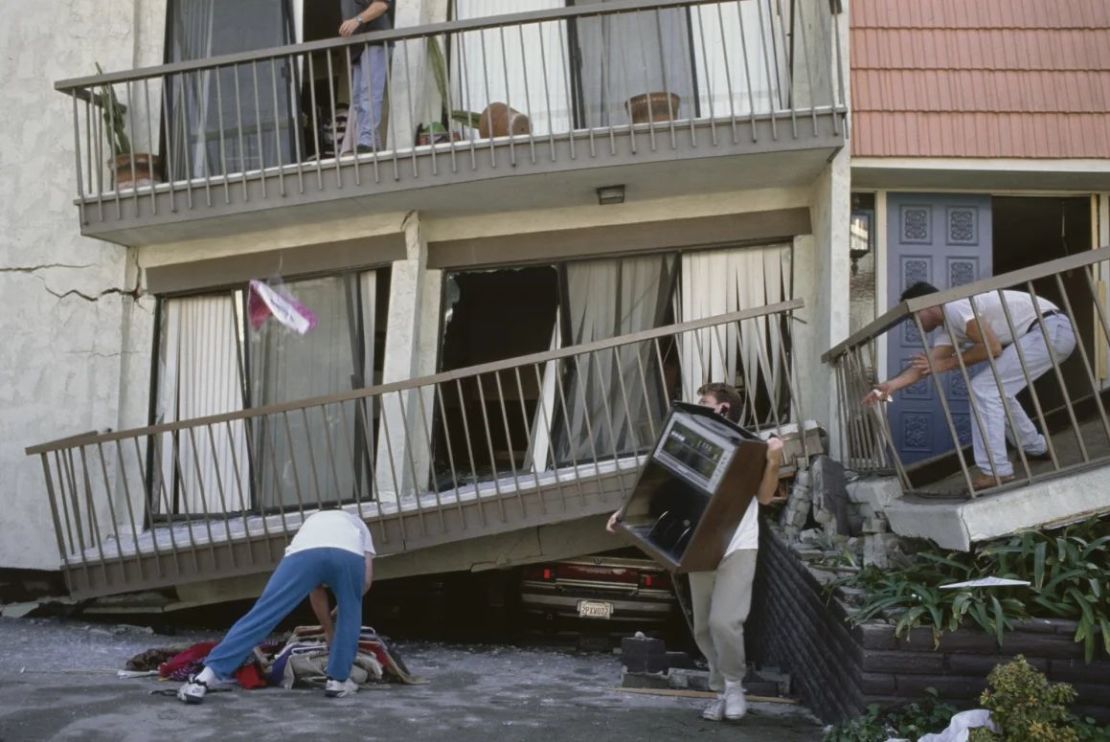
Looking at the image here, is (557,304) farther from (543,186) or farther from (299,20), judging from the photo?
(299,20)

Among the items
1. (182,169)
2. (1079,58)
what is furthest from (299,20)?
(1079,58)

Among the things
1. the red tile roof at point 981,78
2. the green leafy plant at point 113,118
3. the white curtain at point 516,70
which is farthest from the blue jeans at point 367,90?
the red tile roof at point 981,78

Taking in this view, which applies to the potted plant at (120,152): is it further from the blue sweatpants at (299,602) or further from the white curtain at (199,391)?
Result: the blue sweatpants at (299,602)

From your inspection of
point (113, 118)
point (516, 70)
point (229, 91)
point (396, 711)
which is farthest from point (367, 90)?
point (396, 711)

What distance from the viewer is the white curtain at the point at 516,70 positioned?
33.1 ft

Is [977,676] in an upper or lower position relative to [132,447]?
lower

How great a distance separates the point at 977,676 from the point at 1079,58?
6012 mm

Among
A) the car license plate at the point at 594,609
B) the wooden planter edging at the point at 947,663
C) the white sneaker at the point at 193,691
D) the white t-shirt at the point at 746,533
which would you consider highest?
the white t-shirt at the point at 746,533

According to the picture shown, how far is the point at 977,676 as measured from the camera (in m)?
5.03

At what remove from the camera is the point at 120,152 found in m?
10.3

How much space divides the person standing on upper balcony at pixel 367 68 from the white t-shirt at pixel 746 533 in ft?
16.3

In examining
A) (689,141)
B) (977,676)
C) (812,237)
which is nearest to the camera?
(977,676)

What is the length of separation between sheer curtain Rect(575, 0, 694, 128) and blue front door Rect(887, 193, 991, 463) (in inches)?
83.8

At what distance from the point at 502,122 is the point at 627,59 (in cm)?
131
